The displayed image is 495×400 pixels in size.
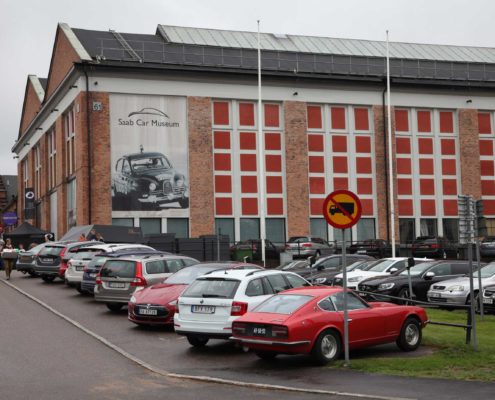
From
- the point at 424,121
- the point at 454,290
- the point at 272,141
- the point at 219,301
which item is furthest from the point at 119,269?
the point at 424,121

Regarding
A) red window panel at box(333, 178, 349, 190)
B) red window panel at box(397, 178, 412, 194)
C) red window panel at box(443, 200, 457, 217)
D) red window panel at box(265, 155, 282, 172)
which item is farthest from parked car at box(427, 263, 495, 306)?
red window panel at box(443, 200, 457, 217)

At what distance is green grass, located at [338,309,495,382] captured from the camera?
464 inches

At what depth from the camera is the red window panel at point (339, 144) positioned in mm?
47625

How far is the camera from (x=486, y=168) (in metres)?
50.5

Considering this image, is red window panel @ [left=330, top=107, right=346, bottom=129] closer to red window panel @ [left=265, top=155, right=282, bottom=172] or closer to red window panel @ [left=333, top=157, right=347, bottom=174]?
red window panel @ [left=333, top=157, right=347, bottom=174]

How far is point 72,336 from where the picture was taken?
52.5ft

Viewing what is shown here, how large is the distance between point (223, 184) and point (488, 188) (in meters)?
17.5

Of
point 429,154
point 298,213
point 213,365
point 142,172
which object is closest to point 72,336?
point 213,365

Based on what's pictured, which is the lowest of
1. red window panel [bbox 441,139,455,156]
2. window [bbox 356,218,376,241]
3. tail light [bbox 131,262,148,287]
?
tail light [bbox 131,262,148,287]

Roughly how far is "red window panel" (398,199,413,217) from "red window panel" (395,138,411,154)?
9.94ft

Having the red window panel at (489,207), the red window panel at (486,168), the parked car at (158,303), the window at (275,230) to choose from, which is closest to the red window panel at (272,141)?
the window at (275,230)

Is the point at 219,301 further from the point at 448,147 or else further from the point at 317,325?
the point at 448,147

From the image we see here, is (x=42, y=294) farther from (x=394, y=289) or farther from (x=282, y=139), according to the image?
(x=282, y=139)

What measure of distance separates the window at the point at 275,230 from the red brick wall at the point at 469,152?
1206 centimetres
